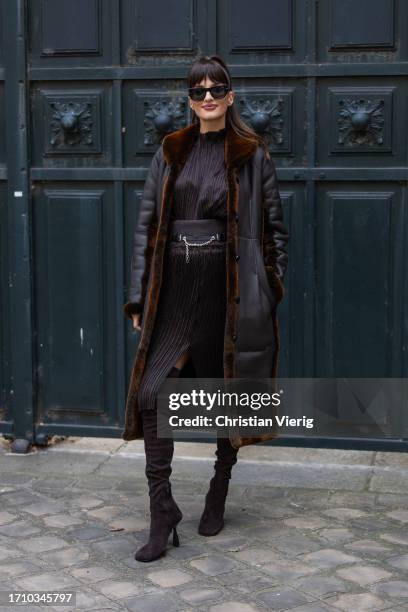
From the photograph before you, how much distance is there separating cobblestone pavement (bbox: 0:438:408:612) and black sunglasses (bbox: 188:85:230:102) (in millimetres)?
1803

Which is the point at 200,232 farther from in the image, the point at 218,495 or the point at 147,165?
the point at 147,165

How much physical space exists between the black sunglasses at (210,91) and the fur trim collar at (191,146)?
0.54ft

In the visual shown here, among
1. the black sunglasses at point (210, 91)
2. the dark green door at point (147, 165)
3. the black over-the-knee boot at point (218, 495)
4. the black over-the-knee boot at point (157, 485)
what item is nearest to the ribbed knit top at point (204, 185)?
the black sunglasses at point (210, 91)

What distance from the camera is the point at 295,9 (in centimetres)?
567

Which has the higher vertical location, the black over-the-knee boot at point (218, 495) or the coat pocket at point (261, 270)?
the coat pocket at point (261, 270)

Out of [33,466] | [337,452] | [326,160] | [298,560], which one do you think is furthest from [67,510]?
[326,160]

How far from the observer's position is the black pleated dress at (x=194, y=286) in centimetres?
464

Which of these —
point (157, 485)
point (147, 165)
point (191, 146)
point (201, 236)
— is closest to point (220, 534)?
Answer: point (157, 485)

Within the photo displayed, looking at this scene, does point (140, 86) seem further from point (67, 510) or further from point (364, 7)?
point (67, 510)

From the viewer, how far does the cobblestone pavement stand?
4238 mm

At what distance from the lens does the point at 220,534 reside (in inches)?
192

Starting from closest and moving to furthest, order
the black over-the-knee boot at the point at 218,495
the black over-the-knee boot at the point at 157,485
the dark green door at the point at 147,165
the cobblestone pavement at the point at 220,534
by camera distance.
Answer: the cobblestone pavement at the point at 220,534 → the black over-the-knee boot at the point at 157,485 → the black over-the-knee boot at the point at 218,495 → the dark green door at the point at 147,165

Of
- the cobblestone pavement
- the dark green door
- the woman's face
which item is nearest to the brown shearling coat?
the woman's face

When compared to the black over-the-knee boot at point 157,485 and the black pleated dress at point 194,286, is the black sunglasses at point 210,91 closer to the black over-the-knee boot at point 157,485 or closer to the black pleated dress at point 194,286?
the black pleated dress at point 194,286
